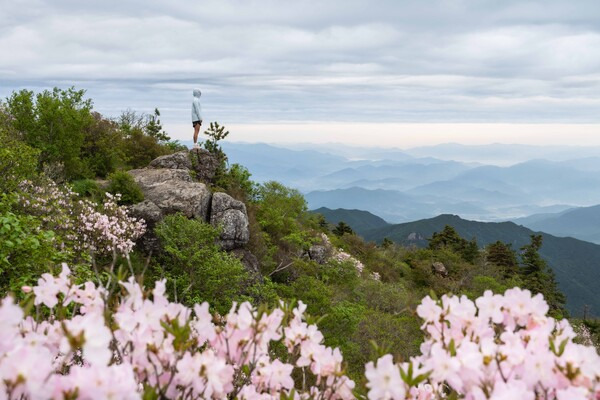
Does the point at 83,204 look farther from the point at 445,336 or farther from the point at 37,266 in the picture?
the point at 445,336

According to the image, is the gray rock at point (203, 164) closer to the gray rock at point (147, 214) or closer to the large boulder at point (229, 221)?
the large boulder at point (229, 221)

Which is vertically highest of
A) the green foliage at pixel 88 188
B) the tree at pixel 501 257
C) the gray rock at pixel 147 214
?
the green foliage at pixel 88 188

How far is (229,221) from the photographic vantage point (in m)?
24.8

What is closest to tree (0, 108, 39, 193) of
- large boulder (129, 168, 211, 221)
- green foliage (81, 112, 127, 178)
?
large boulder (129, 168, 211, 221)

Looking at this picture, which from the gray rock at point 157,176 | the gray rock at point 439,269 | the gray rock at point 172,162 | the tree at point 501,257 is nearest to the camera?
the gray rock at point 157,176

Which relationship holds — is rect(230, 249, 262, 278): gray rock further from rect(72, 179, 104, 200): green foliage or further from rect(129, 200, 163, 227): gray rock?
rect(72, 179, 104, 200): green foliage

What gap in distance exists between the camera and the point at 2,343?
Answer: 2.11 m

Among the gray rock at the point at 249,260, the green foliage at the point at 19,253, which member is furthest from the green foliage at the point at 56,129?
the green foliage at the point at 19,253

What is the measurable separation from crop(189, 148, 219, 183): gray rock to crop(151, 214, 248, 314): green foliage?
27.7 feet

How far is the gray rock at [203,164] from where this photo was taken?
30219 mm

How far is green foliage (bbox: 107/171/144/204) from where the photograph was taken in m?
23.5

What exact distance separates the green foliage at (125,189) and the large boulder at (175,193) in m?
0.61

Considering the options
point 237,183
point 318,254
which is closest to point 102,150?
point 237,183

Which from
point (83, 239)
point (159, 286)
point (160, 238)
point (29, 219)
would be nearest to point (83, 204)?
point (83, 239)
